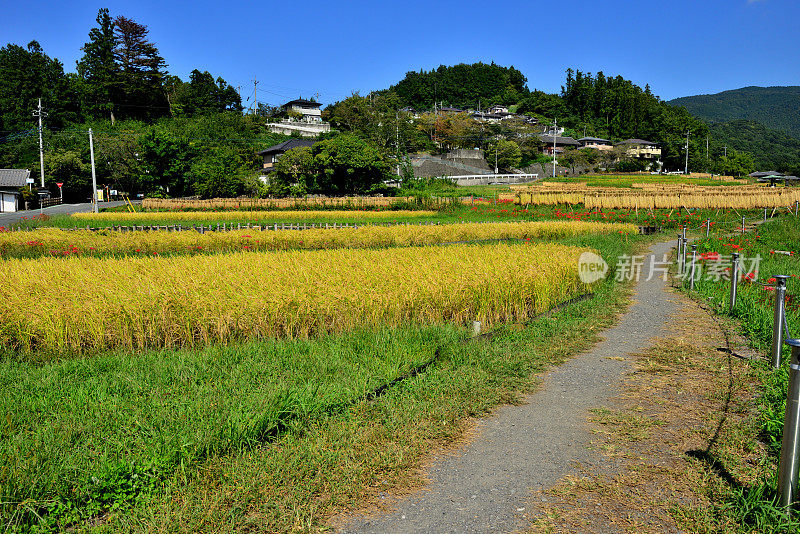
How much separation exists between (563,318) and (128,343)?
634 centimetres

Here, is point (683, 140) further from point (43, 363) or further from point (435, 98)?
point (43, 363)

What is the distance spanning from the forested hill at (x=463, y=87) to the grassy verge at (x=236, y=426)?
378 ft

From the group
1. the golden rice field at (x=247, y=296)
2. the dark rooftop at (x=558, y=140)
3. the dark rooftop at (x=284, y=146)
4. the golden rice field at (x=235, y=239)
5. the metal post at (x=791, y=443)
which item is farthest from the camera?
the dark rooftop at (x=558, y=140)

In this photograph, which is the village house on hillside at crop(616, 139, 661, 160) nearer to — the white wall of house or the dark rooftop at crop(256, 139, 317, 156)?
the dark rooftop at crop(256, 139, 317, 156)

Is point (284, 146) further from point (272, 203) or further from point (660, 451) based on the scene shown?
point (660, 451)

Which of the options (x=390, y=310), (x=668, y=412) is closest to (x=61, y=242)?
(x=390, y=310)

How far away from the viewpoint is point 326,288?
304 inches

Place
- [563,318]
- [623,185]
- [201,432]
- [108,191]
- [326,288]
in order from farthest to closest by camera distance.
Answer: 1. [623,185]
2. [108,191]
3. [563,318]
4. [326,288]
5. [201,432]

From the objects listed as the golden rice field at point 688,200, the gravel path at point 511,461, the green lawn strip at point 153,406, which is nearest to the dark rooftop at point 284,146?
the golden rice field at point 688,200

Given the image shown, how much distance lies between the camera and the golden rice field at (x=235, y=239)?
50.3ft

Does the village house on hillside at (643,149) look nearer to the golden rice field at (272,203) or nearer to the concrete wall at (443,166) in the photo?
the concrete wall at (443,166)

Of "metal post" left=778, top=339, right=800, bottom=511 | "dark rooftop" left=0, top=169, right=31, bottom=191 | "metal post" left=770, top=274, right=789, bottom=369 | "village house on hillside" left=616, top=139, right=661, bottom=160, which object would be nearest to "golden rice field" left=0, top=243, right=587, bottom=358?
"metal post" left=770, top=274, right=789, bottom=369

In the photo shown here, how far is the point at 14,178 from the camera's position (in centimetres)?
4444

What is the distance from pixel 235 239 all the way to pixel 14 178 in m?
38.5
